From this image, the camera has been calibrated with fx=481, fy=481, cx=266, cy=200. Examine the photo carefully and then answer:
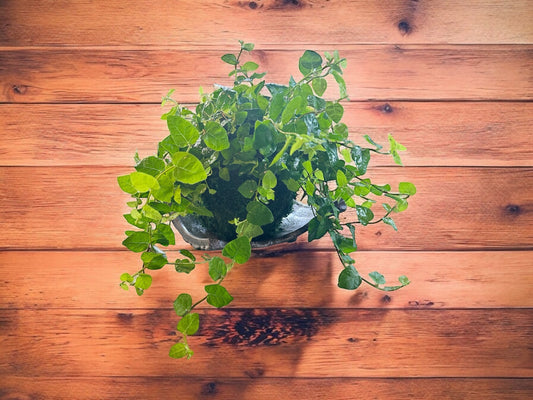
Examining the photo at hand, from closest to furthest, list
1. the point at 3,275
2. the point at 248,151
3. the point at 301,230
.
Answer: the point at 248,151, the point at 301,230, the point at 3,275

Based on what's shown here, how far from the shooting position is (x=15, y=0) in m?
1.03

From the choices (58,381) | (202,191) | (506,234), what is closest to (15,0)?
(202,191)

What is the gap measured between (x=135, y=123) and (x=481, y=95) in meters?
0.74

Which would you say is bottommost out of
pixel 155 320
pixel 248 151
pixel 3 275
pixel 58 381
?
pixel 58 381

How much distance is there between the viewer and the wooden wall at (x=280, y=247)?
39.6 inches

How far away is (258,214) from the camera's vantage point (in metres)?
0.66

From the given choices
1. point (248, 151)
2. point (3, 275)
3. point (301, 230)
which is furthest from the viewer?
point (3, 275)

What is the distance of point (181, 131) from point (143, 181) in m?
0.08

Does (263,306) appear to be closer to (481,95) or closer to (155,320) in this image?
(155,320)

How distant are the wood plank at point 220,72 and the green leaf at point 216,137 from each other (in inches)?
16.8

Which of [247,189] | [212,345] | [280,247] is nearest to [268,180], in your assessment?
[247,189]

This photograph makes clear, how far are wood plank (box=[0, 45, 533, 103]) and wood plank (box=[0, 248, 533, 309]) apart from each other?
1.11 feet

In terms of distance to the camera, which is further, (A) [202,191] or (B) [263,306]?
(B) [263,306]

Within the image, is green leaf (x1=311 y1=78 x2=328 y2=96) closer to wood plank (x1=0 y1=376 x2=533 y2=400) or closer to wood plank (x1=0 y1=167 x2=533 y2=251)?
wood plank (x1=0 y1=167 x2=533 y2=251)
